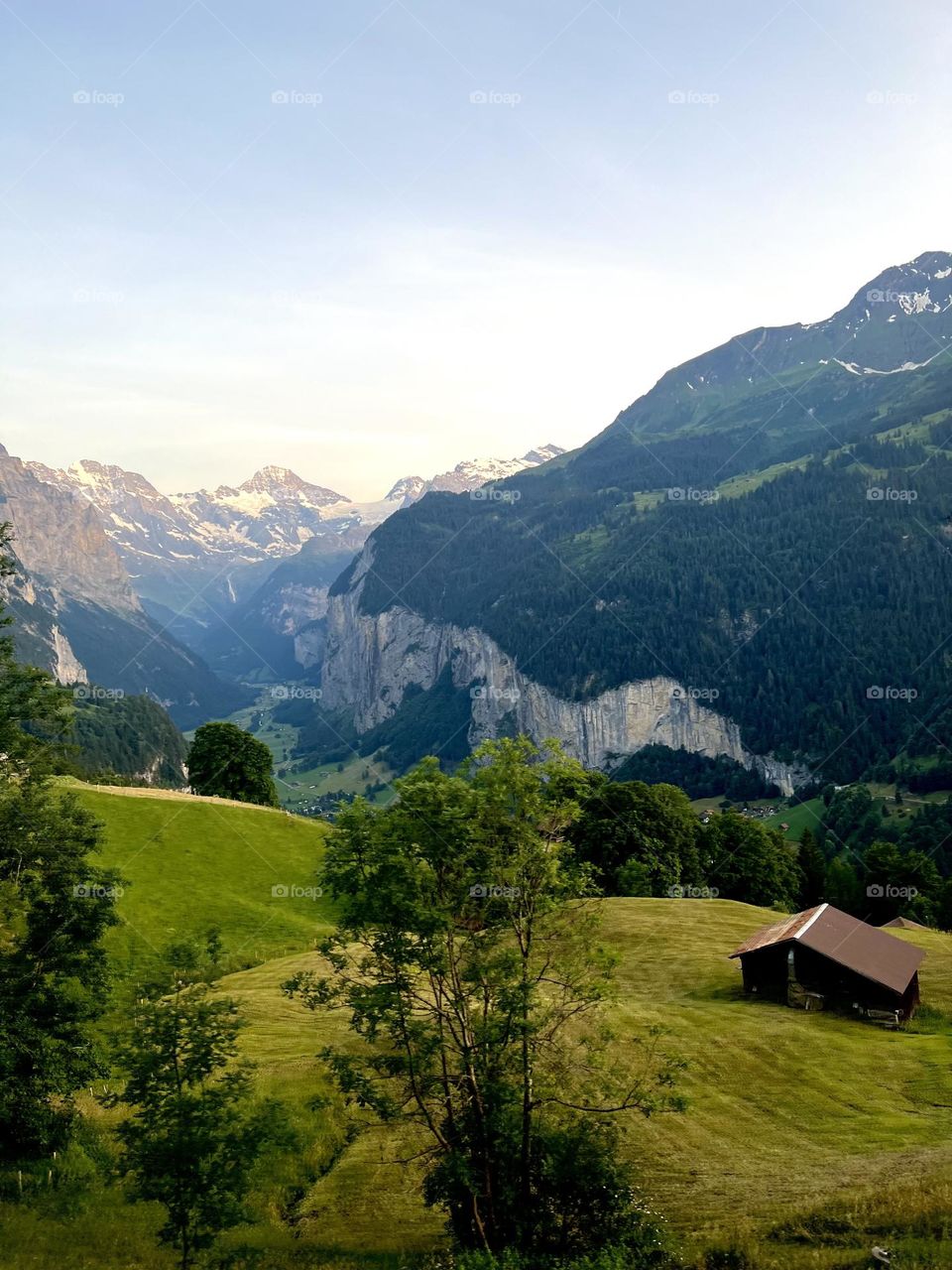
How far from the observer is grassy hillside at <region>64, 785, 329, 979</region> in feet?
218

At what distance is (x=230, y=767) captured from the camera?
406 feet

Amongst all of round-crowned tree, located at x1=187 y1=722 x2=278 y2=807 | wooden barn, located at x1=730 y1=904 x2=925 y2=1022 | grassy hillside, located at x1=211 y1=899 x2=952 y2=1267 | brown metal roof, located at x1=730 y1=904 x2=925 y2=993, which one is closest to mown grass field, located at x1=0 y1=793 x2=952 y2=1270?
grassy hillside, located at x1=211 y1=899 x2=952 y2=1267

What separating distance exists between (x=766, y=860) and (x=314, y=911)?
60.5 metres

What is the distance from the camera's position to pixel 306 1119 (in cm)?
3856

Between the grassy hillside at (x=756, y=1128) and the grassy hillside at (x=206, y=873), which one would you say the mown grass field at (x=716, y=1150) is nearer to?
the grassy hillside at (x=756, y=1128)

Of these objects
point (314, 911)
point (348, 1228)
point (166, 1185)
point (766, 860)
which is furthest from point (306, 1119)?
point (766, 860)

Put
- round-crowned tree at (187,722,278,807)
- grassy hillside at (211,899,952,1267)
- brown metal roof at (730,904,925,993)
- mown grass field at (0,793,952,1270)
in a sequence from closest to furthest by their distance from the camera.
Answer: mown grass field at (0,793,952,1270) → grassy hillside at (211,899,952,1267) → brown metal roof at (730,904,925,993) → round-crowned tree at (187,722,278,807)

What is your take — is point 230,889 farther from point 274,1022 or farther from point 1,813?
point 1,813

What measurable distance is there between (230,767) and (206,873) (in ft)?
152

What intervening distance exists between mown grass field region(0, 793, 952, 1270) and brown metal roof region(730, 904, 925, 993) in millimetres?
2540

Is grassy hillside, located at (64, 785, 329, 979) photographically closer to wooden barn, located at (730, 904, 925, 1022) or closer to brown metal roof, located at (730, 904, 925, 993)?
wooden barn, located at (730, 904, 925, 1022)

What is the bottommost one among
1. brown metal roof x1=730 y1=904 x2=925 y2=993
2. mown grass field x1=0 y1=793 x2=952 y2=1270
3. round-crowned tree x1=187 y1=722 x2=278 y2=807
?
mown grass field x1=0 y1=793 x2=952 y2=1270

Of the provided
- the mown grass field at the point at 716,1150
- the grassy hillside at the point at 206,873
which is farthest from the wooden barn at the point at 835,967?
the grassy hillside at the point at 206,873

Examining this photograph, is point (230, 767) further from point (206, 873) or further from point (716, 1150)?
point (716, 1150)
